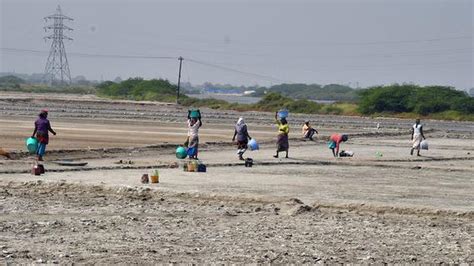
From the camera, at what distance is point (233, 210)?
19.3m

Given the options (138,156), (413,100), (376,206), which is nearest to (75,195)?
(376,206)

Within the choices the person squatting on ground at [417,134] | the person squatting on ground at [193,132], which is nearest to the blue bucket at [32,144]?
the person squatting on ground at [193,132]

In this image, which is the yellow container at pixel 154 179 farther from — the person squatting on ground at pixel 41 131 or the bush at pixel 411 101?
the bush at pixel 411 101

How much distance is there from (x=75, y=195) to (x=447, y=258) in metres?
9.06

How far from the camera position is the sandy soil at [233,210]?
14.4 m

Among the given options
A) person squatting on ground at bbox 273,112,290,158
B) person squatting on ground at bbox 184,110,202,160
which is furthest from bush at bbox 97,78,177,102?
person squatting on ground at bbox 184,110,202,160

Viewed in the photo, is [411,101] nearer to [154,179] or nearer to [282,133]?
[282,133]

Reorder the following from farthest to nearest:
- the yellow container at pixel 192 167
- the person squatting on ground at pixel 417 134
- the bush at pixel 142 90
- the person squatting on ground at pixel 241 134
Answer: the bush at pixel 142 90 → the person squatting on ground at pixel 417 134 → the person squatting on ground at pixel 241 134 → the yellow container at pixel 192 167

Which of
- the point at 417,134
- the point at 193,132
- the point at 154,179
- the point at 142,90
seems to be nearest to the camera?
the point at 154,179

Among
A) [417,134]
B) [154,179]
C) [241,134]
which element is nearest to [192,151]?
[241,134]

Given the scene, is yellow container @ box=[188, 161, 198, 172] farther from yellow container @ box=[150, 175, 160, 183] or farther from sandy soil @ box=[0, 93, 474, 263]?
yellow container @ box=[150, 175, 160, 183]

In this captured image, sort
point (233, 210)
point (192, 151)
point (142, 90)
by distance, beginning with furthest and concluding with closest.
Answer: point (142, 90), point (192, 151), point (233, 210)

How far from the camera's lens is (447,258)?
14500 mm

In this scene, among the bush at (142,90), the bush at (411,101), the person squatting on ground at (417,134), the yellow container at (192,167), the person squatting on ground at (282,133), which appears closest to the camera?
the yellow container at (192,167)
